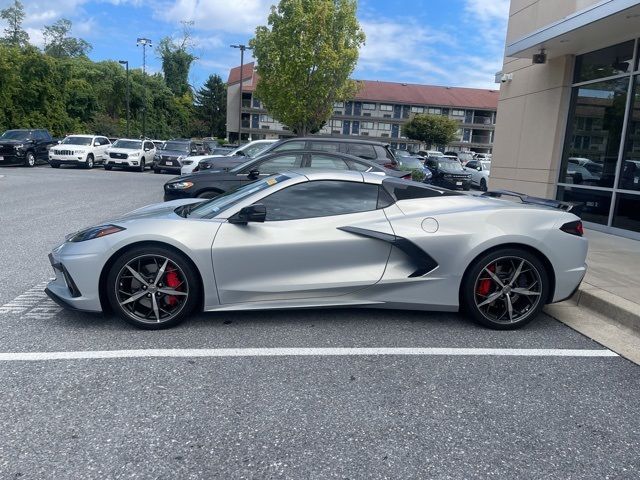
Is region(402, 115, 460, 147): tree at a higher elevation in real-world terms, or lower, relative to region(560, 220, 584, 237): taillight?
higher

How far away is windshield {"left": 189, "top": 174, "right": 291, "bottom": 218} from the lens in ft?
14.6

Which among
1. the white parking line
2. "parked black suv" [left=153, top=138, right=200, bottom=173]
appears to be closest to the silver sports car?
the white parking line

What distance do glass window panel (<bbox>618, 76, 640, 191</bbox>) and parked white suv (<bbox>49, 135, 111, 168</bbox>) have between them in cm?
2359

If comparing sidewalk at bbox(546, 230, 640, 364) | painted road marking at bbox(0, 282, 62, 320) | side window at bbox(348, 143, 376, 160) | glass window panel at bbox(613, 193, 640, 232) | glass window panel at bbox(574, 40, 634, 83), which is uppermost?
glass window panel at bbox(574, 40, 634, 83)

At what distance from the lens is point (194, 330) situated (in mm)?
4188

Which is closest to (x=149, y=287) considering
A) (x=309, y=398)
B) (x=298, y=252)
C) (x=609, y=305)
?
(x=298, y=252)

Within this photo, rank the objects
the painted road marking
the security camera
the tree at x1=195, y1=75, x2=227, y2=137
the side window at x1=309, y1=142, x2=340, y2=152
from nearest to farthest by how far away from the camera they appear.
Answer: the painted road marking, the side window at x1=309, y1=142, x2=340, y2=152, the security camera, the tree at x1=195, y1=75, x2=227, y2=137

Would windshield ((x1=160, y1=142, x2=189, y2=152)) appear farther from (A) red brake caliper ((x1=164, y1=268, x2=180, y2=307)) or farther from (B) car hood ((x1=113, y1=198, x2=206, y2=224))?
(A) red brake caliper ((x1=164, y1=268, x2=180, y2=307))

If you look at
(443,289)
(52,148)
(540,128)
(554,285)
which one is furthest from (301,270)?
Answer: (52,148)

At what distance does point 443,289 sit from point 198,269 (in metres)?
2.08

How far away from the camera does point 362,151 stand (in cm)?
1039

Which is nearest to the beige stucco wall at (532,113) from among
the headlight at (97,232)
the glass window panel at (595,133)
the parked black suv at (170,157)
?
the glass window panel at (595,133)

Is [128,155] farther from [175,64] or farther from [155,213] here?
[175,64]

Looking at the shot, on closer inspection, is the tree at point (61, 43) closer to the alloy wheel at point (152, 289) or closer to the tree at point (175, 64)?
the tree at point (175, 64)
